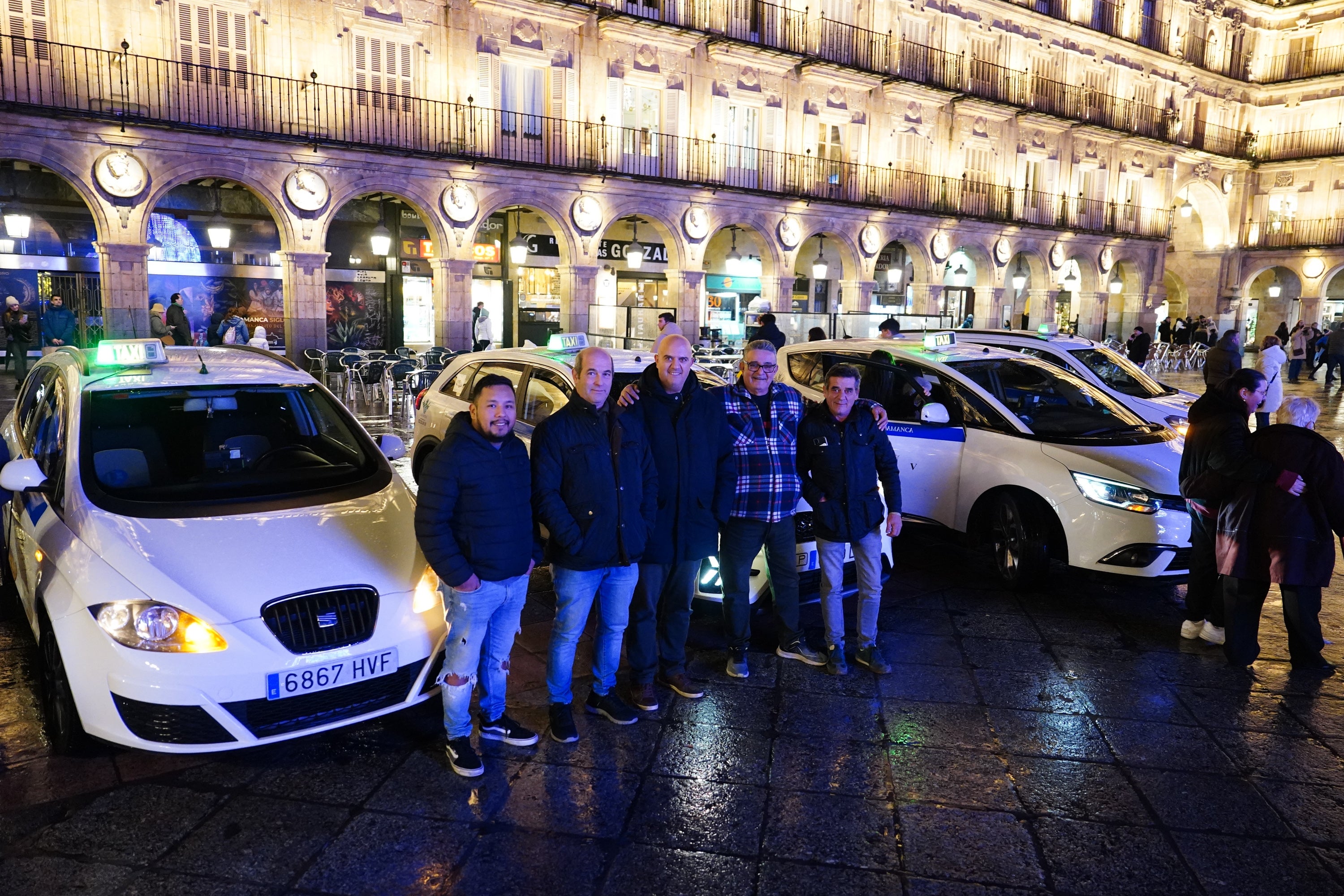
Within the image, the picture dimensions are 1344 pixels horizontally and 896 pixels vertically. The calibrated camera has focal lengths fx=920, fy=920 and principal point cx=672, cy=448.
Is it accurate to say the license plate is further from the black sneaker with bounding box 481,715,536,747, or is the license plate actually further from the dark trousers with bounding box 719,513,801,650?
the dark trousers with bounding box 719,513,801,650

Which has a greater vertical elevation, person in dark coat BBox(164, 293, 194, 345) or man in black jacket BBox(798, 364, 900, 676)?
person in dark coat BBox(164, 293, 194, 345)

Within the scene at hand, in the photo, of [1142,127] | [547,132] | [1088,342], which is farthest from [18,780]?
[1142,127]

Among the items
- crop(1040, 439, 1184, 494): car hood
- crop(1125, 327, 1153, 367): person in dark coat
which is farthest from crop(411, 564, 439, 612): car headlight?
crop(1125, 327, 1153, 367): person in dark coat

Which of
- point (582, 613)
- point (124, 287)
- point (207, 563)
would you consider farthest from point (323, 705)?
point (124, 287)

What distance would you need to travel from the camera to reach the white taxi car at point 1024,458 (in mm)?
5742

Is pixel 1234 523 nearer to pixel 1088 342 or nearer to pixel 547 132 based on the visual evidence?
pixel 1088 342

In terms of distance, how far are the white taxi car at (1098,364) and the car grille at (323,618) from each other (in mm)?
7275

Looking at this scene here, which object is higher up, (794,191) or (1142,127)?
(1142,127)

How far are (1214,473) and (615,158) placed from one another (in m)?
18.4

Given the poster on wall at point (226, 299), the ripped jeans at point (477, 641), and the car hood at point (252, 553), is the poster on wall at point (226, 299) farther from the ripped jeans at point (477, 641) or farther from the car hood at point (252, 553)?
the ripped jeans at point (477, 641)

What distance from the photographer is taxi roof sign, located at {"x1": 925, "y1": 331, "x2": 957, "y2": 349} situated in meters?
7.83

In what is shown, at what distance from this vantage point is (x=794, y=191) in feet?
78.6

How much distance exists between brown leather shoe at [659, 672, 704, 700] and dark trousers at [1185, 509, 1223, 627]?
3.06 m

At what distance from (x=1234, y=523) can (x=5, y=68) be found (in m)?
19.0
